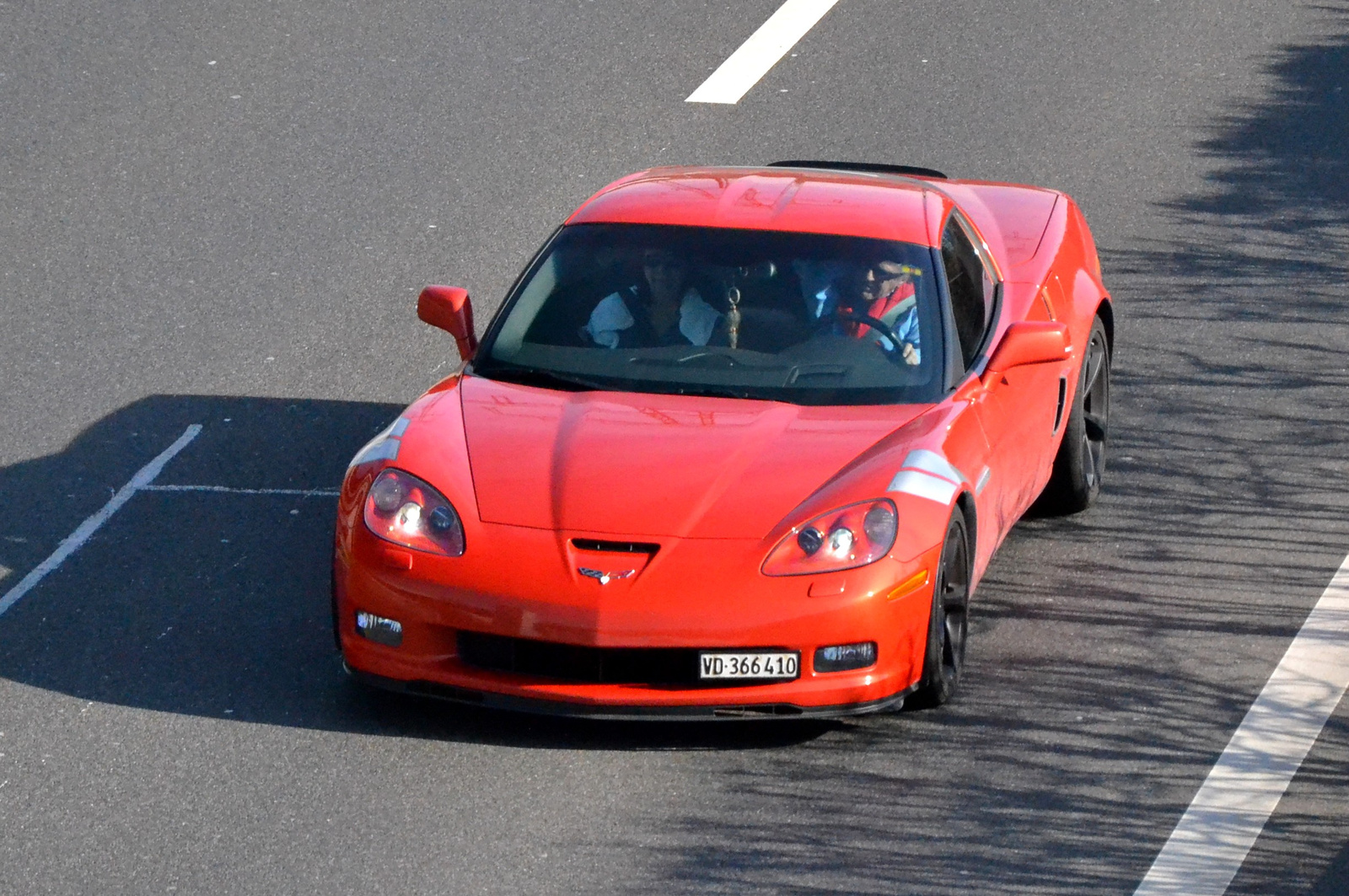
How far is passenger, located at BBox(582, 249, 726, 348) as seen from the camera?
7.21 metres

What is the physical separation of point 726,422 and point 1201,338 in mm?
4393

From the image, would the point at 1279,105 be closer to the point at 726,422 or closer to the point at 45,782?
the point at 726,422

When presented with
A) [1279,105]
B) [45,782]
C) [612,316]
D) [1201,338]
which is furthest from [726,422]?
[1279,105]

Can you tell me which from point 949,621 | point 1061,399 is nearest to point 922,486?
point 949,621

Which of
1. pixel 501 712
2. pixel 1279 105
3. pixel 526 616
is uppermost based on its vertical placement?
pixel 526 616

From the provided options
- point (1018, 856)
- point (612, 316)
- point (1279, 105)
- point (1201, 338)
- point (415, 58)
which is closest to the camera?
point (1018, 856)

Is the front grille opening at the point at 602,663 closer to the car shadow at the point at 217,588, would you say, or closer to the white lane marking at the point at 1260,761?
the car shadow at the point at 217,588

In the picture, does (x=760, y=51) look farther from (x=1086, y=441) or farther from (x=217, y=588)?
(x=217, y=588)

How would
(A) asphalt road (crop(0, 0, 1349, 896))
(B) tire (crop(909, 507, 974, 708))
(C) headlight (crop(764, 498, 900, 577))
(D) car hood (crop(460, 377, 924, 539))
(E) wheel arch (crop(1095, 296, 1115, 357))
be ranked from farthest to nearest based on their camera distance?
1. (E) wheel arch (crop(1095, 296, 1115, 357))
2. (B) tire (crop(909, 507, 974, 708))
3. (D) car hood (crop(460, 377, 924, 539))
4. (C) headlight (crop(764, 498, 900, 577))
5. (A) asphalt road (crop(0, 0, 1349, 896))

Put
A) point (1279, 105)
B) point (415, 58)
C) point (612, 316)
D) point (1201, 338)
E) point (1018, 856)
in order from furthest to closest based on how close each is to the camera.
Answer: point (415, 58)
point (1279, 105)
point (1201, 338)
point (612, 316)
point (1018, 856)

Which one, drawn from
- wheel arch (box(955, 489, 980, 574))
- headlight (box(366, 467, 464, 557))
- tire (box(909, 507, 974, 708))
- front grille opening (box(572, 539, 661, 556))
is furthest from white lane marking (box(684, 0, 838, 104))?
front grille opening (box(572, 539, 661, 556))

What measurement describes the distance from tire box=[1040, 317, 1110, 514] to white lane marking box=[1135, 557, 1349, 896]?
1.12m

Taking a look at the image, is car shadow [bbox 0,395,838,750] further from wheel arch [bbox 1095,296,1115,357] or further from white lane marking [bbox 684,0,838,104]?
white lane marking [bbox 684,0,838,104]

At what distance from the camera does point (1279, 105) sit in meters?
13.7
